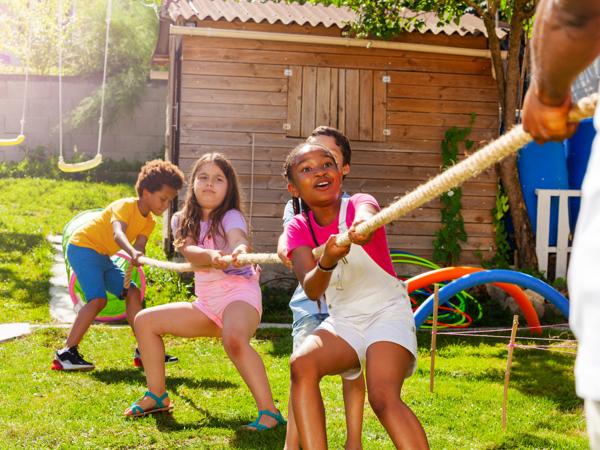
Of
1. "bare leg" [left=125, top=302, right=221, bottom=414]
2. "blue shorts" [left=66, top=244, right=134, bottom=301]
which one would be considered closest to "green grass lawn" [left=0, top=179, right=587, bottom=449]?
"bare leg" [left=125, top=302, right=221, bottom=414]

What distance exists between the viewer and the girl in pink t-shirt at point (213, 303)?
441 centimetres

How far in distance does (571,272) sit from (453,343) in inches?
228

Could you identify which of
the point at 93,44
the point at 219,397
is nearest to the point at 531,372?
the point at 219,397

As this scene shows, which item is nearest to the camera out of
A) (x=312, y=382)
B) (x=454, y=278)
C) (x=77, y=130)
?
(x=312, y=382)

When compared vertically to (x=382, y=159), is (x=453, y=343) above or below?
below

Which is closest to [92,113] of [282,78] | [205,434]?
[282,78]

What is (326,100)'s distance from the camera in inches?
378

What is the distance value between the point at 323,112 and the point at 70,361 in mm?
4609

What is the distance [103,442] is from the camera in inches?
168

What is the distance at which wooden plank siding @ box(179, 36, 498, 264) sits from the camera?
9516mm

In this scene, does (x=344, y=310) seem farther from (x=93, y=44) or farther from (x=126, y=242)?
(x=93, y=44)

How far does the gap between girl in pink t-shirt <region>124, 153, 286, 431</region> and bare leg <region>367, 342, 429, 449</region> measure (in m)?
1.40

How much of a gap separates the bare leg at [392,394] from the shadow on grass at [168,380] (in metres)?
2.57

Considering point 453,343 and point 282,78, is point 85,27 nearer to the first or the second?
point 282,78
